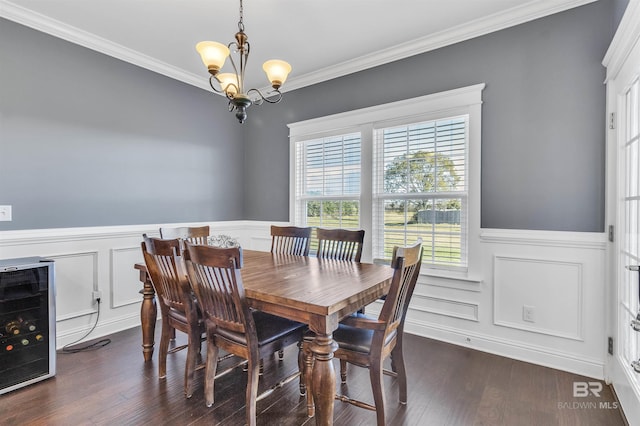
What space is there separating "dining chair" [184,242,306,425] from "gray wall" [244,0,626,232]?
6.51 feet

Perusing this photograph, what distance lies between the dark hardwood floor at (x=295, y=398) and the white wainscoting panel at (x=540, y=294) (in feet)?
1.03

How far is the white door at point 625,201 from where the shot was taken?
1.70m

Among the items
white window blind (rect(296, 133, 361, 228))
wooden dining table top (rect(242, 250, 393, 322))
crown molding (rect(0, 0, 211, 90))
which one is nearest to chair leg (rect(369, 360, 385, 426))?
wooden dining table top (rect(242, 250, 393, 322))

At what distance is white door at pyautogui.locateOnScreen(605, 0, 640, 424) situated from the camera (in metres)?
1.70

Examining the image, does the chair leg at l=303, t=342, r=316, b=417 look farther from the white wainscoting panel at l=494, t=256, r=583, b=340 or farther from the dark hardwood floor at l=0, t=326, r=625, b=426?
the white wainscoting panel at l=494, t=256, r=583, b=340

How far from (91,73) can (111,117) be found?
0.41 m

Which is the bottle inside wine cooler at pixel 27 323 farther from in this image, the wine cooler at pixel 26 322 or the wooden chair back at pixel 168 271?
the wooden chair back at pixel 168 271

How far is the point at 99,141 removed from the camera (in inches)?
121

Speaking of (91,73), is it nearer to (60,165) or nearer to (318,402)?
(60,165)

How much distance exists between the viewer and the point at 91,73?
9.89 feet

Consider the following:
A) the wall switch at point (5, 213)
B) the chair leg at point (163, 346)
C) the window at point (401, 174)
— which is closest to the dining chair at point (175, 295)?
the chair leg at point (163, 346)

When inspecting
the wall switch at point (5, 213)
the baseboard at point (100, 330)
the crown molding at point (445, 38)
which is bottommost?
the baseboard at point (100, 330)

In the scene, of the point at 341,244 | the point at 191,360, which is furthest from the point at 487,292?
the point at 191,360

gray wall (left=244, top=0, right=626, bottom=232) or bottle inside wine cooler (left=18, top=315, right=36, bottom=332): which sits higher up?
gray wall (left=244, top=0, right=626, bottom=232)
